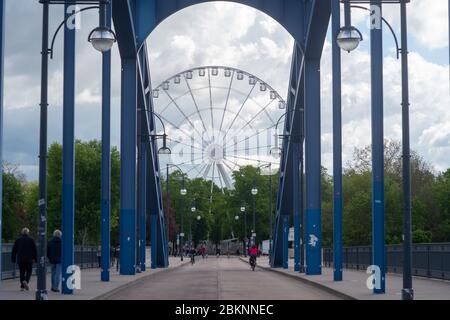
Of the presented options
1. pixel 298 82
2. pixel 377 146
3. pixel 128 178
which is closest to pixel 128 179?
pixel 128 178

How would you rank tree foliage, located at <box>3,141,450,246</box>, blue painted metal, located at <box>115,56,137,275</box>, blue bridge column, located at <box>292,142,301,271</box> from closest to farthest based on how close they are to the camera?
1. blue painted metal, located at <box>115,56,137,275</box>
2. blue bridge column, located at <box>292,142,301,271</box>
3. tree foliage, located at <box>3,141,450,246</box>

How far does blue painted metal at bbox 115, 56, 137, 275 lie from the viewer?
41.9m

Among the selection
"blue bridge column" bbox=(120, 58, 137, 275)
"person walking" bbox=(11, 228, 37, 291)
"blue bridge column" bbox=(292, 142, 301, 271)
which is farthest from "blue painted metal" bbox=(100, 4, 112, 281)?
"blue bridge column" bbox=(292, 142, 301, 271)

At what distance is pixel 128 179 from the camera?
1673 inches

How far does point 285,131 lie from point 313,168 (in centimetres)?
1640

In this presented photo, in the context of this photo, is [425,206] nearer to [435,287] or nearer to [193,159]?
[193,159]

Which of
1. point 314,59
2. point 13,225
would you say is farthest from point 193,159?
point 314,59

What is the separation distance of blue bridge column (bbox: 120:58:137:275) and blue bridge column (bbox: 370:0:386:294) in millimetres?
15928

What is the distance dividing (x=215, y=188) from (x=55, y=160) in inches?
3007

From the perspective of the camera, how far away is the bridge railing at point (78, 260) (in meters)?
35.9

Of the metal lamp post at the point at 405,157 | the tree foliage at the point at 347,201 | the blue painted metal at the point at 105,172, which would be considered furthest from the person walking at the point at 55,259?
the tree foliage at the point at 347,201

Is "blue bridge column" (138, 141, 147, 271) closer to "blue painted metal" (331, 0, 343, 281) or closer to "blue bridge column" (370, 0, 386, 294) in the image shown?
"blue painted metal" (331, 0, 343, 281)

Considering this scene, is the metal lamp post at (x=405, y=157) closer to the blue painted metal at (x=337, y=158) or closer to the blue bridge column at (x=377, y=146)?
the blue bridge column at (x=377, y=146)

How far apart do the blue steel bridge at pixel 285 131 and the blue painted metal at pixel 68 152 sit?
0.03m
